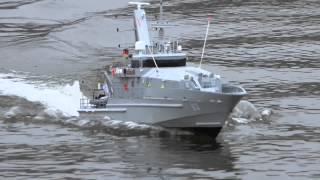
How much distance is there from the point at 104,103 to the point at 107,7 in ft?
203

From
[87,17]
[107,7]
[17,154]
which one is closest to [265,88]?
[17,154]

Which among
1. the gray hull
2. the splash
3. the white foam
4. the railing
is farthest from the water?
the railing

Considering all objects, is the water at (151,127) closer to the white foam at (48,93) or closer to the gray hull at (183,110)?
Result: the white foam at (48,93)

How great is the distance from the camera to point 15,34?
84.1 m

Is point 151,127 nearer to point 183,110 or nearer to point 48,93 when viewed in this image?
point 183,110

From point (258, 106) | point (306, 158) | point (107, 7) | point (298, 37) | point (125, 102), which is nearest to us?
point (306, 158)

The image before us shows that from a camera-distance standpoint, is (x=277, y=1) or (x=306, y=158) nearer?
(x=306, y=158)

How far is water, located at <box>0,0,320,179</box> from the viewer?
1453 inches

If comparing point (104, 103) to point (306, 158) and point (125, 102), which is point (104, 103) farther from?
point (306, 158)

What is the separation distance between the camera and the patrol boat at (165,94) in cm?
4038

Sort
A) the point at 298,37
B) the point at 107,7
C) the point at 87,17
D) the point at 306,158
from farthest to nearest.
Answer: the point at 107,7 < the point at 87,17 < the point at 298,37 < the point at 306,158

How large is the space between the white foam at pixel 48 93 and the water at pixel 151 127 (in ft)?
0.26

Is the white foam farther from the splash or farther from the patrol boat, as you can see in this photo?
the splash

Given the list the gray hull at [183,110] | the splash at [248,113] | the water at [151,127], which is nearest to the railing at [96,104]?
the water at [151,127]
